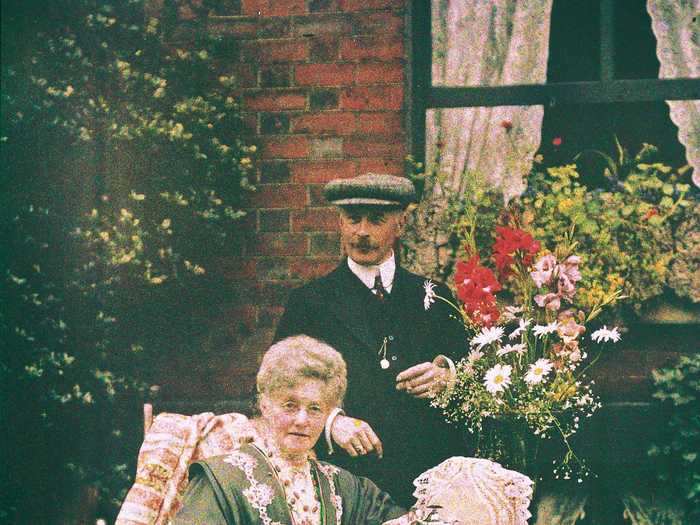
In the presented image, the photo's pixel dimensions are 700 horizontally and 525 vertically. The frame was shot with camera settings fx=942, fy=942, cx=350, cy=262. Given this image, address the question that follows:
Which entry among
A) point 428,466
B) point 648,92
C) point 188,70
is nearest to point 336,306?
point 428,466

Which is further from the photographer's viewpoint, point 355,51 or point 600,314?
point 355,51

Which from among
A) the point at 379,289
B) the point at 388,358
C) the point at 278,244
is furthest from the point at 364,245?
the point at 278,244

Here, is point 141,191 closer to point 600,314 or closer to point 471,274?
point 471,274

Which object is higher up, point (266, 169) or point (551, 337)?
Answer: point (266, 169)

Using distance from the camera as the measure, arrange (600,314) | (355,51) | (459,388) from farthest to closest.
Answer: (355,51) < (600,314) < (459,388)

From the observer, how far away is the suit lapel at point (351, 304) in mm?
3723

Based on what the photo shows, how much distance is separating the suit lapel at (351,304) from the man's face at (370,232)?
0.09m

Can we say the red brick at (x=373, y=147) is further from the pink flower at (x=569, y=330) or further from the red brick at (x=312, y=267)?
the pink flower at (x=569, y=330)

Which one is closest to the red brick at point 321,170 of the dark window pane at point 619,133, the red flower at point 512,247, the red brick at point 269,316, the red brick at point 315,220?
the red brick at point 315,220

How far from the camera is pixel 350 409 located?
376cm

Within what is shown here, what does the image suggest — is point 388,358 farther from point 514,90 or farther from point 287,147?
point 514,90

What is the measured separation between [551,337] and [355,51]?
5.28 feet

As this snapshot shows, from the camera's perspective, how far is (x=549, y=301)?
3.74 meters

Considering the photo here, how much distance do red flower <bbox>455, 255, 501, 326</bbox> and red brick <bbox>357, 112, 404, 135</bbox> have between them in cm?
87
